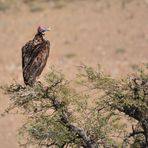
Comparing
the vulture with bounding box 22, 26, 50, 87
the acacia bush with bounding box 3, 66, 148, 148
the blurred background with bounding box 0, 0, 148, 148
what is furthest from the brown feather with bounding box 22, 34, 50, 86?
the blurred background with bounding box 0, 0, 148, 148

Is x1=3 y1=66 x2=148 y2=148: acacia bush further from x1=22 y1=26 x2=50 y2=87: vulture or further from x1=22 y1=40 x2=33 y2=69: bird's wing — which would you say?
x1=22 y1=40 x2=33 y2=69: bird's wing

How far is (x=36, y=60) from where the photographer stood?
11547mm

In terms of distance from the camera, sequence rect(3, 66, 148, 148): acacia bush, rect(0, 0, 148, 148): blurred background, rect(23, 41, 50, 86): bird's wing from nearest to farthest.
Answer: rect(3, 66, 148, 148): acacia bush < rect(23, 41, 50, 86): bird's wing < rect(0, 0, 148, 148): blurred background

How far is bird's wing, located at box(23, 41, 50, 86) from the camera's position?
1143 centimetres

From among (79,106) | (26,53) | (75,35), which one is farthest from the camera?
(75,35)

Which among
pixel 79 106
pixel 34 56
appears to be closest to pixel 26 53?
pixel 34 56

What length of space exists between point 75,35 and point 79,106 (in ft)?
77.5

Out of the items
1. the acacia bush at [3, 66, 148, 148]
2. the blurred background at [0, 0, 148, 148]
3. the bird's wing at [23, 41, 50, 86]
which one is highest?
the blurred background at [0, 0, 148, 148]

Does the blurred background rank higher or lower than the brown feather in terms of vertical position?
higher

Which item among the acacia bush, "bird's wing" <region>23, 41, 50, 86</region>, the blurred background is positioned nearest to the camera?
the acacia bush

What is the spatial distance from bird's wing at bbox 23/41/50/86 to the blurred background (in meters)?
10.8

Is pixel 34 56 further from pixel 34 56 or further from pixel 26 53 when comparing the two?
pixel 26 53

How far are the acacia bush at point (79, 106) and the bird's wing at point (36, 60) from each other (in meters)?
0.32

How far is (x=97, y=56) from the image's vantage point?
102 ft
